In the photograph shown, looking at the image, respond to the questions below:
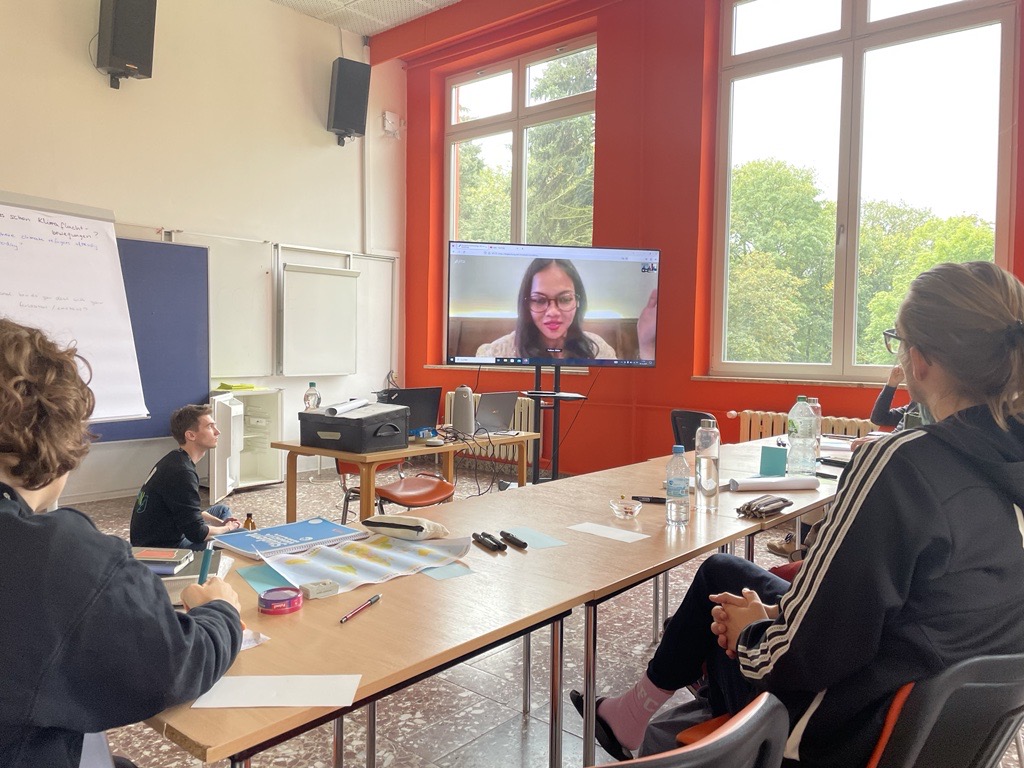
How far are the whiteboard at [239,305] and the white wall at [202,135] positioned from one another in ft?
0.41

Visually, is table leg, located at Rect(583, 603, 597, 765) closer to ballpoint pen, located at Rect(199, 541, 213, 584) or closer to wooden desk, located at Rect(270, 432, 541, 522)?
ballpoint pen, located at Rect(199, 541, 213, 584)

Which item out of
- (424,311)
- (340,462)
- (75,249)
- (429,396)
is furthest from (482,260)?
(424,311)

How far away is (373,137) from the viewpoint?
688cm

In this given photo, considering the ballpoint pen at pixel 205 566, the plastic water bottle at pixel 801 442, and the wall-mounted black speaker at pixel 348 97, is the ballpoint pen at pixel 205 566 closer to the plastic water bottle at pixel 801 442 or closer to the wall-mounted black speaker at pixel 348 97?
the plastic water bottle at pixel 801 442

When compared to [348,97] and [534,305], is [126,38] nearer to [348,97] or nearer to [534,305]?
[348,97]

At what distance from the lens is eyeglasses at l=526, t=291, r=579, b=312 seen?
14.7 ft

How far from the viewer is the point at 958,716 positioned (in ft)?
3.06

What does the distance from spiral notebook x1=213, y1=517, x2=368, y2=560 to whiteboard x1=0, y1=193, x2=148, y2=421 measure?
6.88ft

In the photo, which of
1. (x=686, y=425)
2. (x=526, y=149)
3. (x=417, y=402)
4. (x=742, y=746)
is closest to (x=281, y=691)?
(x=742, y=746)

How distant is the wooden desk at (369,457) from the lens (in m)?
Result: 3.35

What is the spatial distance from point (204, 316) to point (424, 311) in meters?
2.20

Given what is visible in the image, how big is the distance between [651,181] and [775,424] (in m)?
2.05

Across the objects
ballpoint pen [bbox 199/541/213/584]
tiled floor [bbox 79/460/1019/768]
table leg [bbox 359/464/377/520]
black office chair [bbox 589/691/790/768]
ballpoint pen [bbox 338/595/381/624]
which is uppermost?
black office chair [bbox 589/691/790/768]

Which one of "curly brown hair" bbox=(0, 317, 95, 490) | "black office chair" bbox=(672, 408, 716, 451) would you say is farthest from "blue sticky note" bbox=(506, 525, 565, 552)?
"black office chair" bbox=(672, 408, 716, 451)
